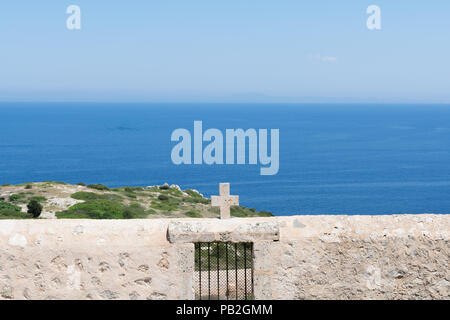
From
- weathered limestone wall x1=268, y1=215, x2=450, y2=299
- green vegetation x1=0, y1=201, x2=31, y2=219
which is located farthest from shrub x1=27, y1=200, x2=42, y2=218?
weathered limestone wall x1=268, y1=215, x2=450, y2=299

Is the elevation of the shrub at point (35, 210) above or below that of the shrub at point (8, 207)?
below

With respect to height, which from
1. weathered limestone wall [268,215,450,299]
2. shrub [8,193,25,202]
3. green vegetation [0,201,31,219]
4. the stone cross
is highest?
shrub [8,193,25,202]

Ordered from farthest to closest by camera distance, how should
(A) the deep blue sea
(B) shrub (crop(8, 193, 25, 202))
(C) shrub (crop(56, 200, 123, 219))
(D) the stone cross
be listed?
(A) the deep blue sea → (B) shrub (crop(8, 193, 25, 202)) → (C) shrub (crop(56, 200, 123, 219)) → (D) the stone cross

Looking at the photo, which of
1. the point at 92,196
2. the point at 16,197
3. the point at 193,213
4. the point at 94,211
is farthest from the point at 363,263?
the point at 92,196

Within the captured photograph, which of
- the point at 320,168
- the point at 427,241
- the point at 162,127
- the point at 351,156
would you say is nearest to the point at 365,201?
the point at 320,168

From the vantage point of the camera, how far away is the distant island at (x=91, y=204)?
3026 centimetres

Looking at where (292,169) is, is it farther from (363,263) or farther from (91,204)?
(363,263)

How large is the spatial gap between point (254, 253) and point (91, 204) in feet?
93.3

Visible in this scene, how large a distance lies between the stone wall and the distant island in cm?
2356

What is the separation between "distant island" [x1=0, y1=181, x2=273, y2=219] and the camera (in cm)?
3026

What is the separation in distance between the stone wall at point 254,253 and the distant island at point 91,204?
2356cm

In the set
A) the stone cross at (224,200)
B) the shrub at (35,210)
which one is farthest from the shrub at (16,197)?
the stone cross at (224,200)

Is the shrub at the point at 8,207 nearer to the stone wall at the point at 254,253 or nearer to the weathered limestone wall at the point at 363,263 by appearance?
the stone wall at the point at 254,253

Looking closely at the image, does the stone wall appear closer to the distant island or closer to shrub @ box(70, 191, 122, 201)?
the distant island
